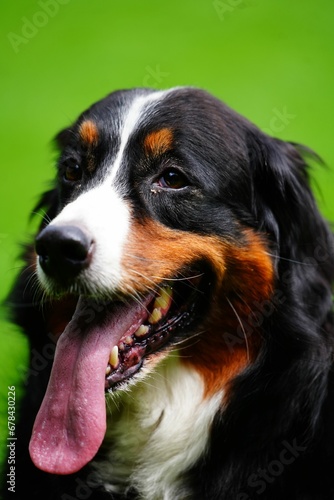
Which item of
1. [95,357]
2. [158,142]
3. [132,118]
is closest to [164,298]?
[95,357]

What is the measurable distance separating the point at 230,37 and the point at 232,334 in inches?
336

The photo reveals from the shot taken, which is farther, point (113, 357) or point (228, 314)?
point (228, 314)

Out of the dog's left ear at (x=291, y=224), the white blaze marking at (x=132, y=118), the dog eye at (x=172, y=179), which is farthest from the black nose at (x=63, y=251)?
the dog's left ear at (x=291, y=224)

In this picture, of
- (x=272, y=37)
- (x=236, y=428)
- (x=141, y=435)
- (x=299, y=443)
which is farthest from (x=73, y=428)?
(x=272, y=37)

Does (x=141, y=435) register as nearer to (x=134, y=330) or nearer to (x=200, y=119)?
(x=134, y=330)

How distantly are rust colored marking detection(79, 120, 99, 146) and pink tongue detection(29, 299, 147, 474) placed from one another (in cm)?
91

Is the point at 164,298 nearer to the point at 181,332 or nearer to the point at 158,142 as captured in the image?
the point at 181,332

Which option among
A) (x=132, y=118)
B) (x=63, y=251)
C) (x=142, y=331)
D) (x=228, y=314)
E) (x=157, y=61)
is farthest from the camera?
(x=157, y=61)

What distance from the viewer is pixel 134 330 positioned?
379 cm

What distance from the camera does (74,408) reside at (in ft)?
12.0

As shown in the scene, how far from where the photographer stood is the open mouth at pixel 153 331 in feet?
12.2

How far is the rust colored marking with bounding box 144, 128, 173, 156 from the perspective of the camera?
12.9 feet

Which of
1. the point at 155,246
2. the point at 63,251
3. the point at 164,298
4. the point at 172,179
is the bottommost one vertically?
the point at 164,298

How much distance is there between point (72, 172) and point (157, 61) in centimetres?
724
